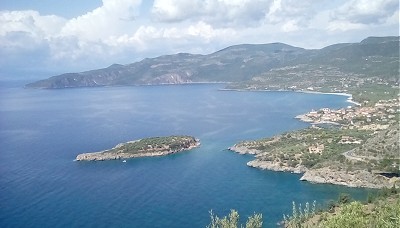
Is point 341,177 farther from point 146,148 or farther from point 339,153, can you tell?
point 146,148

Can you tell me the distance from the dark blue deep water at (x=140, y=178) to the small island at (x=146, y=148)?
2.13 m

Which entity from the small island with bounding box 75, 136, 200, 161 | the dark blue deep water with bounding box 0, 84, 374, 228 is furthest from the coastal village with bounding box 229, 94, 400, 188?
the small island with bounding box 75, 136, 200, 161

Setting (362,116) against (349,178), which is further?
(362,116)

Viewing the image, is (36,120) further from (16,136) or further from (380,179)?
(380,179)

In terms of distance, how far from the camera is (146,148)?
83.7 metres

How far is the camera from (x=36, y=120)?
431 ft

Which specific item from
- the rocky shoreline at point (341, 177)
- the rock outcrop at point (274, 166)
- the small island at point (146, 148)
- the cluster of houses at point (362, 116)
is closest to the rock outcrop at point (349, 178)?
the rocky shoreline at point (341, 177)

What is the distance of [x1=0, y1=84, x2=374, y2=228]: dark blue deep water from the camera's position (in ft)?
173

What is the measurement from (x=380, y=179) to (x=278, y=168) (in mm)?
15466

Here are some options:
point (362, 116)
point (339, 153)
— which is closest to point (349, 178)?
point (339, 153)

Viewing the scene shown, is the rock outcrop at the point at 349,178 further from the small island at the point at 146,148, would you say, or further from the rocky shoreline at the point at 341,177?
the small island at the point at 146,148

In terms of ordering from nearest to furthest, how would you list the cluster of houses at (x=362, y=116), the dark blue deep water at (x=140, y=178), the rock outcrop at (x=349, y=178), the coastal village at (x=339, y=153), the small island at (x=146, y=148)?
1. the dark blue deep water at (x=140, y=178)
2. the rock outcrop at (x=349, y=178)
3. the coastal village at (x=339, y=153)
4. the small island at (x=146, y=148)
5. the cluster of houses at (x=362, y=116)

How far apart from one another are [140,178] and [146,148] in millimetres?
16846

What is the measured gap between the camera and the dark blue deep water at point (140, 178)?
173 feet
